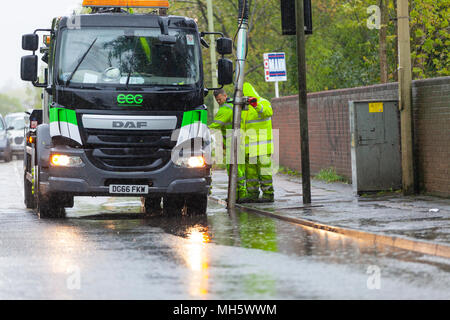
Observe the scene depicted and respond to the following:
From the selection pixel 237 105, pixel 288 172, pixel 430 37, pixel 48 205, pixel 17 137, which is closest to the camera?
pixel 48 205

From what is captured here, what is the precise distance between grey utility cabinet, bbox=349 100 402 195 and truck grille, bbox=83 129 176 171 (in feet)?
13.3

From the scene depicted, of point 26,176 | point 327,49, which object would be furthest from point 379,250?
point 327,49

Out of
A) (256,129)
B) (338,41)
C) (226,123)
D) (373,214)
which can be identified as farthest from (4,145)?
(373,214)

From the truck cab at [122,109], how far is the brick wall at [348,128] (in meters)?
3.97

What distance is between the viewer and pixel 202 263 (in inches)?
383

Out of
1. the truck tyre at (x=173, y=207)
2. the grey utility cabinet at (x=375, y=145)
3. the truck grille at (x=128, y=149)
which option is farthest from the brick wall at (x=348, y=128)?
the truck grille at (x=128, y=149)

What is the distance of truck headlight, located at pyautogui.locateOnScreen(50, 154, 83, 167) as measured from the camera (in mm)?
14188

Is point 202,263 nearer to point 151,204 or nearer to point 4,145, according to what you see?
point 151,204

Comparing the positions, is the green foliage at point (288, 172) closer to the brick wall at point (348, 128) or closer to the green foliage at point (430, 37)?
the brick wall at point (348, 128)

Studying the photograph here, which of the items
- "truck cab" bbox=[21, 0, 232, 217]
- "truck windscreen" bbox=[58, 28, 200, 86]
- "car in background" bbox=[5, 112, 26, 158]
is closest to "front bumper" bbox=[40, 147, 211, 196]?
"truck cab" bbox=[21, 0, 232, 217]

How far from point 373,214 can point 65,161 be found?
4.42m

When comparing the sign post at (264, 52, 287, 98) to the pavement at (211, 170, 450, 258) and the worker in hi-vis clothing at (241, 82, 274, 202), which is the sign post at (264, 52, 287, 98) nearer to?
the pavement at (211, 170, 450, 258)

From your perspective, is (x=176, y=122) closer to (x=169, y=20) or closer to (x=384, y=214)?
(x=169, y=20)

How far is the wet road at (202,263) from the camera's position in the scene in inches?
317
